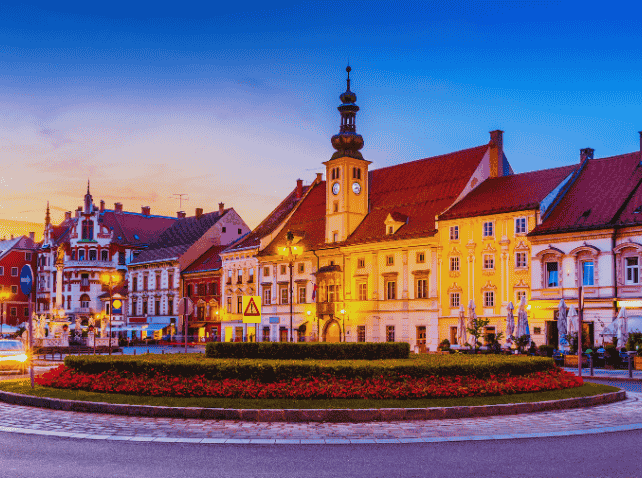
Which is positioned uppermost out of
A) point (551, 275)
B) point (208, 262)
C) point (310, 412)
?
point (208, 262)

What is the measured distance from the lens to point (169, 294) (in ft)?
299

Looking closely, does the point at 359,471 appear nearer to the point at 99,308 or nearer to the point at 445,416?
the point at 445,416

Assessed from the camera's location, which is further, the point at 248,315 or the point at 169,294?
the point at 169,294

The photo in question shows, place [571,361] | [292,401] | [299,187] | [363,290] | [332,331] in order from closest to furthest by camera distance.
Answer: [292,401] < [571,361] < [363,290] < [332,331] < [299,187]

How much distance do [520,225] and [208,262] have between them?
43805 millimetres

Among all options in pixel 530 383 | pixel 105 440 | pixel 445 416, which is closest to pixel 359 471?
pixel 105 440

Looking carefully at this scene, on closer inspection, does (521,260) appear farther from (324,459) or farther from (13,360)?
(324,459)

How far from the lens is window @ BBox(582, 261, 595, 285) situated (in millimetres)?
50281

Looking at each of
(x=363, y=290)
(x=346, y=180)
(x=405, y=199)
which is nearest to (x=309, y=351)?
(x=363, y=290)

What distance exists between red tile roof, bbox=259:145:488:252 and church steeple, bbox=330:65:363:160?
13.3ft

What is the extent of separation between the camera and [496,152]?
2507 inches

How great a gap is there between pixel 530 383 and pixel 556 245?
34.7 metres

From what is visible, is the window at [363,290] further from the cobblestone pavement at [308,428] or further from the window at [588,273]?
the cobblestone pavement at [308,428]

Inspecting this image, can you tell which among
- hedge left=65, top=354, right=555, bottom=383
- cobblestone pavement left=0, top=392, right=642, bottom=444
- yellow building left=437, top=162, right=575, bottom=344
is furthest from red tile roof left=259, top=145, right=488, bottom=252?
cobblestone pavement left=0, top=392, right=642, bottom=444
